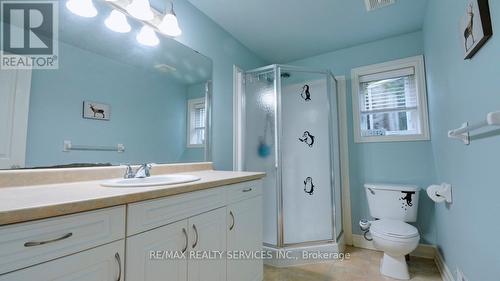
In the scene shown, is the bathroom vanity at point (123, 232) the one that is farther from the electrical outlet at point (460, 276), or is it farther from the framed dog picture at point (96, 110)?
the electrical outlet at point (460, 276)

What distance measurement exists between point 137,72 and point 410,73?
2.53m

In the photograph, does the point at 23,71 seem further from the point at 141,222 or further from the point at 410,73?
the point at 410,73

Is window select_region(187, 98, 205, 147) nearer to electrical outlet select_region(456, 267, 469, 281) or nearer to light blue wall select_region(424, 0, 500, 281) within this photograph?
light blue wall select_region(424, 0, 500, 281)

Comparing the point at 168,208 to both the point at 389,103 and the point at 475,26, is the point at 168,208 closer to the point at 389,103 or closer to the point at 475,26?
the point at 475,26

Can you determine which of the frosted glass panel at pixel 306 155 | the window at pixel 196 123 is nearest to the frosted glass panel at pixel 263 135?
the frosted glass panel at pixel 306 155

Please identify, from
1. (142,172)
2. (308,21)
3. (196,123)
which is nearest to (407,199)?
(308,21)

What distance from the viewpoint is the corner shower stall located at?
2.23 metres

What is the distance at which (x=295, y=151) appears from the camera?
8.27 ft

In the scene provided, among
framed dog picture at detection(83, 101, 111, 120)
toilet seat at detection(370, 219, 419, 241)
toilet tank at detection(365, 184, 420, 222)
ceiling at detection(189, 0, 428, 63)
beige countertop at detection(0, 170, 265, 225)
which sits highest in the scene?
ceiling at detection(189, 0, 428, 63)

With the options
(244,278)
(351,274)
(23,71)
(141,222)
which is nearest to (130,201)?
(141,222)

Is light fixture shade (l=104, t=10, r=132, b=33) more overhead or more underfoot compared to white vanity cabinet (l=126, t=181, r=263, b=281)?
more overhead

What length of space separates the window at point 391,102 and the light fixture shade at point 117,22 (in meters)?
2.28

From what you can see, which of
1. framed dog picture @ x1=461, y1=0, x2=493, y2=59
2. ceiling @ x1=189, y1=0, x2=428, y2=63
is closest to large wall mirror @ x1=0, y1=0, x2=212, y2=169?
ceiling @ x1=189, y1=0, x2=428, y2=63

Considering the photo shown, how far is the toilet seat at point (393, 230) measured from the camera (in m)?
1.71
